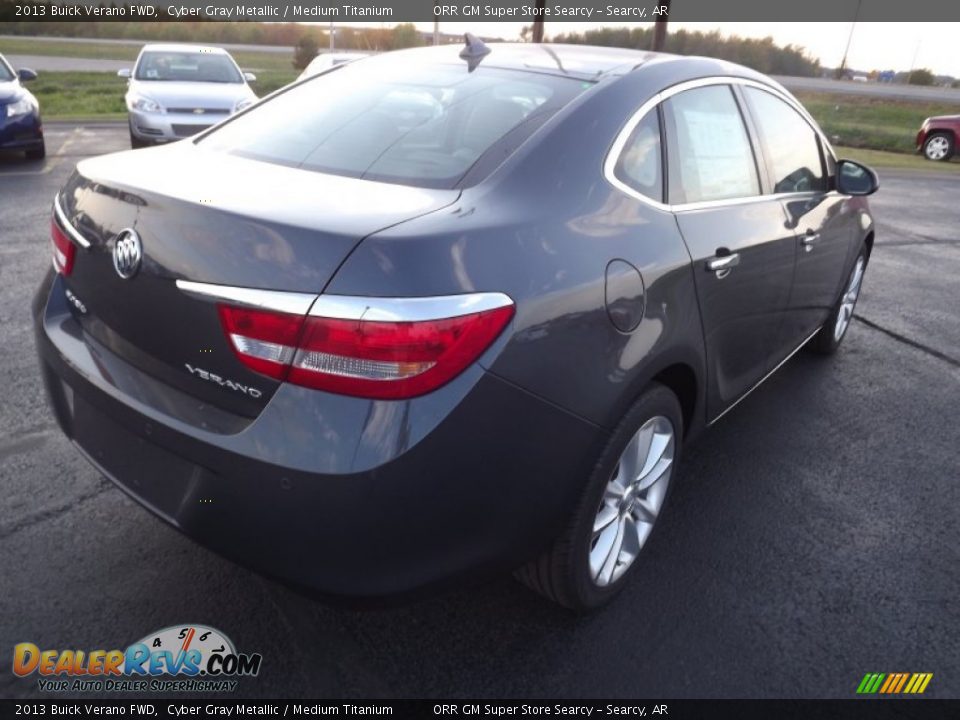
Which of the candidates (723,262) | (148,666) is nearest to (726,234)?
(723,262)

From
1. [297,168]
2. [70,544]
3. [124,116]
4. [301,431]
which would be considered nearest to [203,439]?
[301,431]

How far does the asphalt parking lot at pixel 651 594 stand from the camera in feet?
7.20

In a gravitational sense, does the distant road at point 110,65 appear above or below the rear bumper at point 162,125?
below

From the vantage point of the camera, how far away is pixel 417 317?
1636 mm

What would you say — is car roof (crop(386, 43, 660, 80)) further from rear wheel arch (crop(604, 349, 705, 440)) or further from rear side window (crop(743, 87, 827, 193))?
rear wheel arch (crop(604, 349, 705, 440))

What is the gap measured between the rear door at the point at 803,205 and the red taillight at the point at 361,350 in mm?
2057

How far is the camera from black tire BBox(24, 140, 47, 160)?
9.58 metres

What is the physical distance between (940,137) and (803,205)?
1824 centimetres

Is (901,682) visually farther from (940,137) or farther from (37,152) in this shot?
(940,137)

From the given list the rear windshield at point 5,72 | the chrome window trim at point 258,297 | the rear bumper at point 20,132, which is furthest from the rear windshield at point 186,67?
the chrome window trim at point 258,297

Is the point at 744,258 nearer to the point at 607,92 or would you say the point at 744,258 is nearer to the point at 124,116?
the point at 607,92

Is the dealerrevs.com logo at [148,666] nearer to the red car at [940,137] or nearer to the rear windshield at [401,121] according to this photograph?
the rear windshield at [401,121]

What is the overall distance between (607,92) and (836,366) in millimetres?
3028

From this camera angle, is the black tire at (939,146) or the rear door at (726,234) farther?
the black tire at (939,146)
